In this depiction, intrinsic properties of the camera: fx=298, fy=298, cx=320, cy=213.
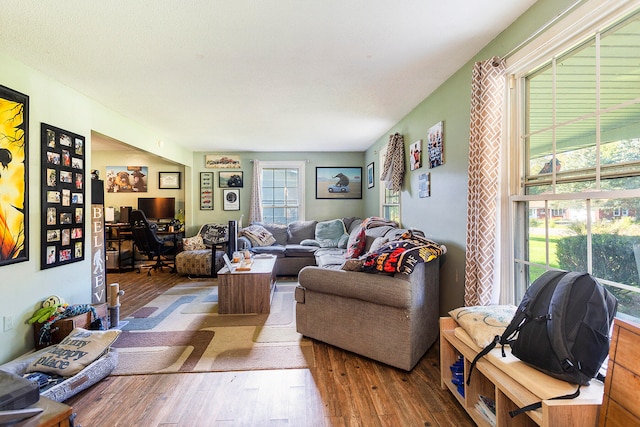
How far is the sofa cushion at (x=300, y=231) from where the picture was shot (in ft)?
A: 19.5

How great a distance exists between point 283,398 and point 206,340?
114 centimetres

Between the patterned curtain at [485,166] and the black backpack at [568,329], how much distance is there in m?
0.62

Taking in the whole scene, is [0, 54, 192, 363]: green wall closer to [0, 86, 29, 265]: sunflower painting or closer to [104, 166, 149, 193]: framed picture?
[0, 86, 29, 265]: sunflower painting

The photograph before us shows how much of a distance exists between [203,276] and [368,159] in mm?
3832

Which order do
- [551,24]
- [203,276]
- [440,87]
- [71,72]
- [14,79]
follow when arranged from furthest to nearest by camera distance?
1. [203,276]
2. [440,87]
3. [71,72]
4. [14,79]
5. [551,24]

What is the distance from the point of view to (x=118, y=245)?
6.04m

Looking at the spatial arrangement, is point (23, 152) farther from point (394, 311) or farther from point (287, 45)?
point (394, 311)

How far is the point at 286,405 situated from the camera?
5.94 feet

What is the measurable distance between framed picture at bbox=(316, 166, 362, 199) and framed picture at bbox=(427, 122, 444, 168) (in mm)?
3306

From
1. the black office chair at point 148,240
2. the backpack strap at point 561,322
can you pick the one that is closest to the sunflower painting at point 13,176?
the black office chair at point 148,240

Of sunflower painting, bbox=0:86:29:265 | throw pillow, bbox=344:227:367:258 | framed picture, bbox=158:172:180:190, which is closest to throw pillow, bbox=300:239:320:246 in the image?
throw pillow, bbox=344:227:367:258

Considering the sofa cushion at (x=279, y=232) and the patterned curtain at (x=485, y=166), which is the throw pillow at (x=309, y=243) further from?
the patterned curtain at (x=485, y=166)

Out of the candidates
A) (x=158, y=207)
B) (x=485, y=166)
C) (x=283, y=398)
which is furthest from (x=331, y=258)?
(x=158, y=207)

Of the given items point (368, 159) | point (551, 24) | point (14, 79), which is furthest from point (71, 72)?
point (368, 159)
